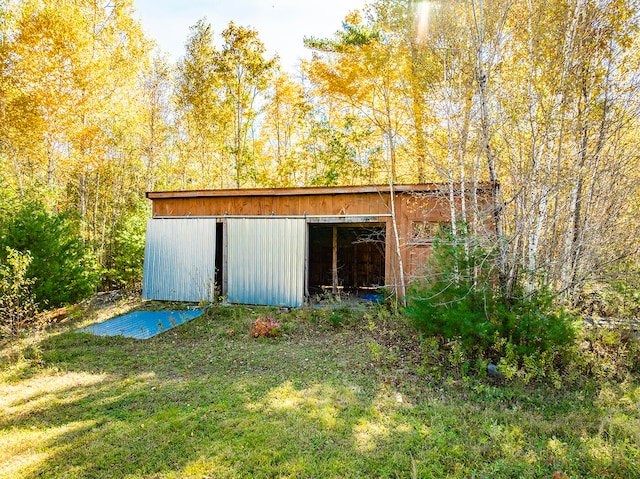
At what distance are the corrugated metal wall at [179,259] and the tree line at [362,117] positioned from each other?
1418mm

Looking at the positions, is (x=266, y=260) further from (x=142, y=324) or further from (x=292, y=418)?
(x=292, y=418)

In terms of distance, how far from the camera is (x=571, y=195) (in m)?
5.35

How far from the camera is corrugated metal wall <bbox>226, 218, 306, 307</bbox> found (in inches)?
312

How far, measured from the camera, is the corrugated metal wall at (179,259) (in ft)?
27.7

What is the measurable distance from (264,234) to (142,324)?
3017mm

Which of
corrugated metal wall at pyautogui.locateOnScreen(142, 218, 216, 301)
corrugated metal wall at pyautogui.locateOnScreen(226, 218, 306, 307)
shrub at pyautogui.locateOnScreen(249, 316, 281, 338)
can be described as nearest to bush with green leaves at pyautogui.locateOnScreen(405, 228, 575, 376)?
shrub at pyautogui.locateOnScreen(249, 316, 281, 338)

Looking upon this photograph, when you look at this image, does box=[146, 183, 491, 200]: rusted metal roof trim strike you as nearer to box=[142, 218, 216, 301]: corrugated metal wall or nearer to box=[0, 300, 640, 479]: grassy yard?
box=[142, 218, 216, 301]: corrugated metal wall

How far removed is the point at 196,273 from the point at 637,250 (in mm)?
7949

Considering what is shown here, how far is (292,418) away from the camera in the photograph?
3422 millimetres

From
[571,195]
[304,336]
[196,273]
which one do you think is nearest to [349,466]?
[304,336]

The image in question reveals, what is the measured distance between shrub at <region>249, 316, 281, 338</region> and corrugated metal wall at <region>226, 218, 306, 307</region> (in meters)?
1.55

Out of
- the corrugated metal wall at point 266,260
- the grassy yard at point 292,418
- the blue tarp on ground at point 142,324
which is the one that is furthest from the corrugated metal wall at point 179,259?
the grassy yard at point 292,418

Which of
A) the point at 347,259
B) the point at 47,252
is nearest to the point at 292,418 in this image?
the point at 47,252

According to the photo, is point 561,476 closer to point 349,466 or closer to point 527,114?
point 349,466
